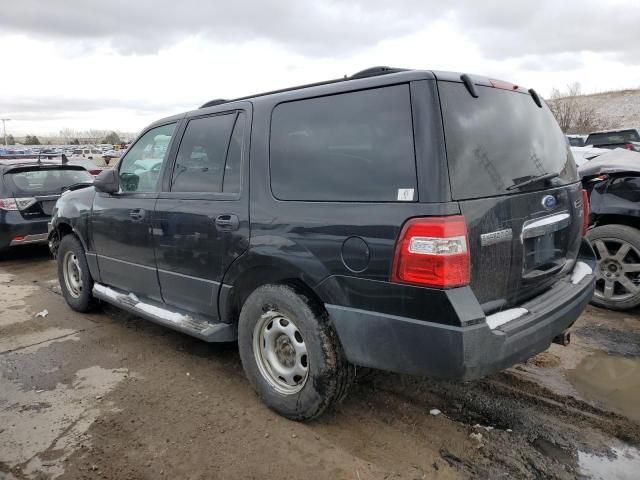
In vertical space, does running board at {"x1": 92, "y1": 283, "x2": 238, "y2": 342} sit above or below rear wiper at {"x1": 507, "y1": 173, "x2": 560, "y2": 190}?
below

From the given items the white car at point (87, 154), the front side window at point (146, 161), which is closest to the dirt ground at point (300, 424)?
the front side window at point (146, 161)

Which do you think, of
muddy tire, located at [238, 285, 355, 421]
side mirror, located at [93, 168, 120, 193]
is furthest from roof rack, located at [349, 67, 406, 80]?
side mirror, located at [93, 168, 120, 193]

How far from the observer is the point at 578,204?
3.21 metres

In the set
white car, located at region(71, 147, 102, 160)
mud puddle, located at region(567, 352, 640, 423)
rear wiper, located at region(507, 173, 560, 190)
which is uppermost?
white car, located at region(71, 147, 102, 160)

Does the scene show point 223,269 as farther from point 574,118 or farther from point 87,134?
point 87,134

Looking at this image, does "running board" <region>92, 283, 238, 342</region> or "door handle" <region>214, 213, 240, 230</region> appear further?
"running board" <region>92, 283, 238, 342</region>

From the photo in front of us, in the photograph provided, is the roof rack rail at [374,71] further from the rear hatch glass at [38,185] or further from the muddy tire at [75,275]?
the rear hatch glass at [38,185]

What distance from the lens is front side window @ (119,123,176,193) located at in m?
3.92

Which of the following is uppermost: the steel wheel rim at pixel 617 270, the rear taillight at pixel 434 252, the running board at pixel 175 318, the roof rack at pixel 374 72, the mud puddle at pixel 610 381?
the roof rack at pixel 374 72

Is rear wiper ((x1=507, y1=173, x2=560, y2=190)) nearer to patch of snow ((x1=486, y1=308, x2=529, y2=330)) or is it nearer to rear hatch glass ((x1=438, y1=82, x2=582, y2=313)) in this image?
rear hatch glass ((x1=438, y1=82, x2=582, y2=313))

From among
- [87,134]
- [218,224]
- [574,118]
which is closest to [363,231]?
[218,224]

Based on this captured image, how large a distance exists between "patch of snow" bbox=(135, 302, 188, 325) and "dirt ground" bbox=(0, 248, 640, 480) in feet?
1.42

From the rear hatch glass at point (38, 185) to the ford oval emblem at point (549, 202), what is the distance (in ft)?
24.6

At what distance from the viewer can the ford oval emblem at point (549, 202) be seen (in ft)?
9.17
